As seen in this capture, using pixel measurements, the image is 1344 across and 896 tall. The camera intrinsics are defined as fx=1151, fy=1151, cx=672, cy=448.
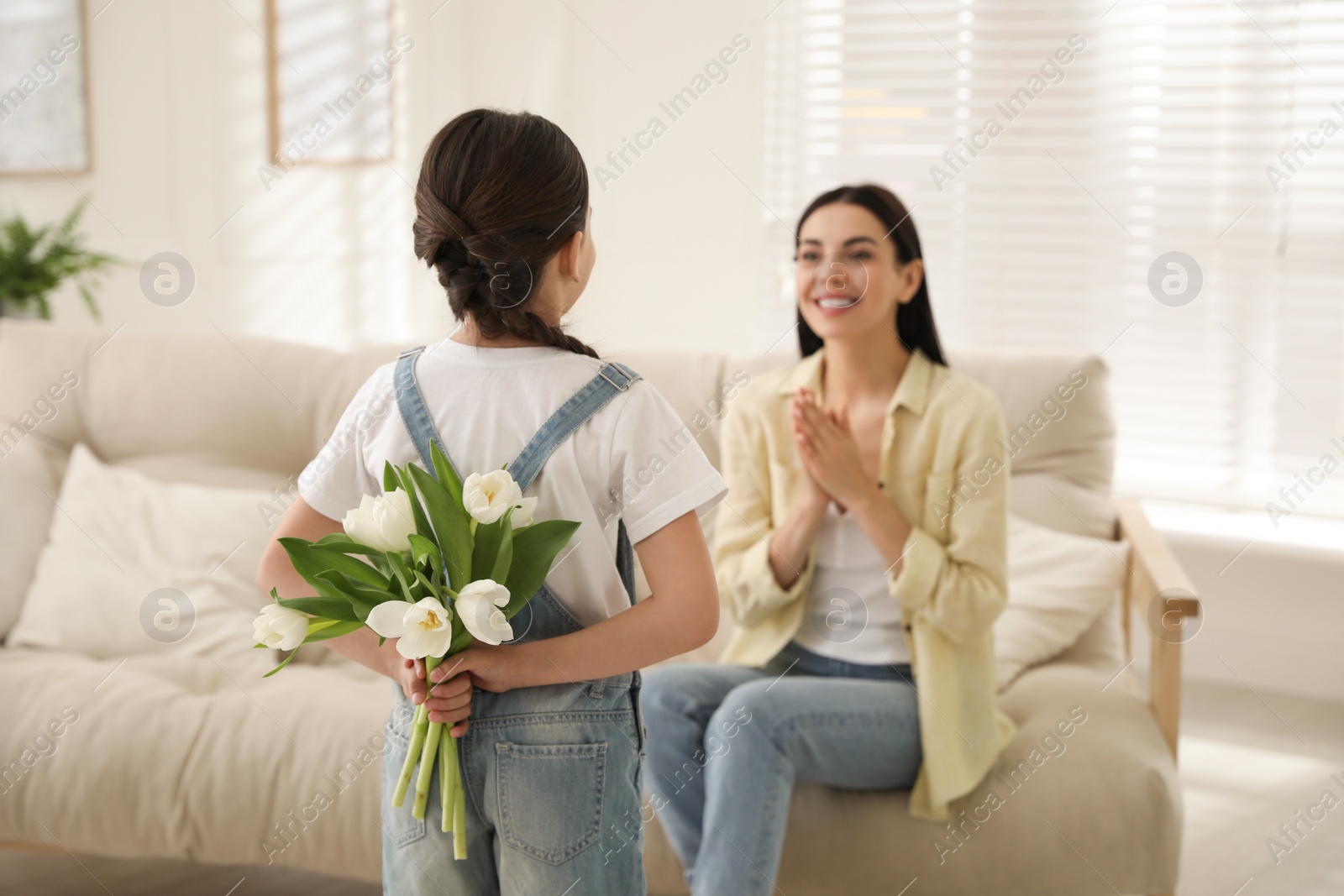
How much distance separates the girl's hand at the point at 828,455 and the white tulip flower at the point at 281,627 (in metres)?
0.88

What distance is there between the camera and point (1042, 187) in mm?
3283

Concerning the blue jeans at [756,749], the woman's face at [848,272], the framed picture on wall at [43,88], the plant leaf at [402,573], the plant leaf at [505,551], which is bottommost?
the blue jeans at [756,749]

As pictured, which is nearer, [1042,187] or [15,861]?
[15,861]

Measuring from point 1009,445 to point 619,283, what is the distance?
74.2 inches

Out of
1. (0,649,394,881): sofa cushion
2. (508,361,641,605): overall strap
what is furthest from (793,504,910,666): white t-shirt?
(508,361,641,605): overall strap

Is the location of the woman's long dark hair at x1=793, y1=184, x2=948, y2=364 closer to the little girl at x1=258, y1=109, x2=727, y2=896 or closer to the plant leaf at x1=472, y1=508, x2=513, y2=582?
the little girl at x1=258, y1=109, x2=727, y2=896

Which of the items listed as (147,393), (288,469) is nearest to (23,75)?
(147,393)

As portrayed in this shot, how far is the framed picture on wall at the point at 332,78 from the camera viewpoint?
363 cm

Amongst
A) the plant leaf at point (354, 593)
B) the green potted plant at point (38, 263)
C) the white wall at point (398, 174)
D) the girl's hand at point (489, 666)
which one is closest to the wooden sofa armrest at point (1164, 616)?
the girl's hand at point (489, 666)

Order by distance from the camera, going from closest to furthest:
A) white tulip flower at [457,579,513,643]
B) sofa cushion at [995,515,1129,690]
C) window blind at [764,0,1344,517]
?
white tulip flower at [457,579,513,643], sofa cushion at [995,515,1129,690], window blind at [764,0,1344,517]

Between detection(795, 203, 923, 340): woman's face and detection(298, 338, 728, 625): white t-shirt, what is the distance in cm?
80

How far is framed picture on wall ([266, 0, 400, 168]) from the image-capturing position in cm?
363

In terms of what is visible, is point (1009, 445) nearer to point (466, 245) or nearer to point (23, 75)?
point (466, 245)

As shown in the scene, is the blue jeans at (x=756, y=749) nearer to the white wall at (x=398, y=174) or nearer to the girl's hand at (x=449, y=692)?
the girl's hand at (x=449, y=692)
